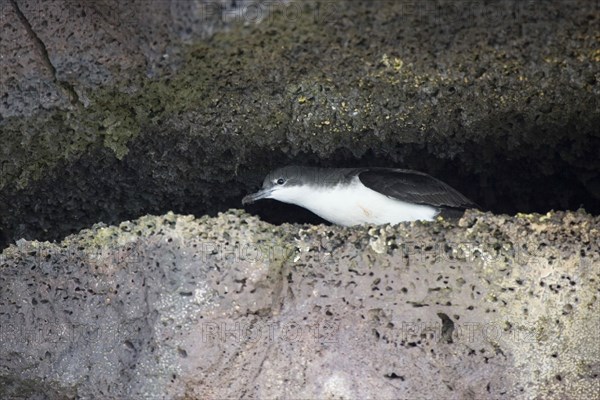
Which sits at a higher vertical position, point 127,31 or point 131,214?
point 127,31

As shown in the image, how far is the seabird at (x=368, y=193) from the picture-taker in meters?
5.43

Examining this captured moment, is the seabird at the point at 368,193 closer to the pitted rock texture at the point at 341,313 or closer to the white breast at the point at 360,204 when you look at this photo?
the white breast at the point at 360,204

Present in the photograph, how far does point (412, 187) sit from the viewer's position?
5430 millimetres

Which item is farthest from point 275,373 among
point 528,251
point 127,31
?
point 127,31

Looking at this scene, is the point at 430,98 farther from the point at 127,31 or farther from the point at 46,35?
the point at 46,35

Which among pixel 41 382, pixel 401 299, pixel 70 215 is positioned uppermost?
pixel 70 215

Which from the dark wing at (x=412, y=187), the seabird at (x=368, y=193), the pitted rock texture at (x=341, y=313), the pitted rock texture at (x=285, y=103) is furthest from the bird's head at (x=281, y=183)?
the pitted rock texture at (x=341, y=313)

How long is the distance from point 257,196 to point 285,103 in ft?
2.38

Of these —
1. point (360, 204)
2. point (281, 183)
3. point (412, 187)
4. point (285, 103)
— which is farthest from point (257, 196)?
point (412, 187)

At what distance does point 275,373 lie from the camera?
463 centimetres

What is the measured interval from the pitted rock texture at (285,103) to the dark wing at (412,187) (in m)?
0.13

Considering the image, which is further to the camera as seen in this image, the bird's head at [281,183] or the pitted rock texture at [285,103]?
the bird's head at [281,183]

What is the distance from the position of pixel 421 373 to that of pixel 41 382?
1.80m

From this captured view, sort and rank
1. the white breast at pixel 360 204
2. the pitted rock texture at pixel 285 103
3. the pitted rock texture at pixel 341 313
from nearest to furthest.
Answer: the pitted rock texture at pixel 285 103
the pitted rock texture at pixel 341 313
the white breast at pixel 360 204
